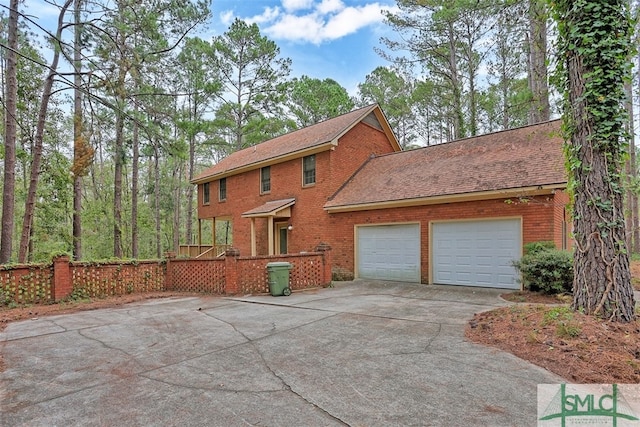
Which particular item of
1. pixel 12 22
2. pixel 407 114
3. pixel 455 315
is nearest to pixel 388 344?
pixel 455 315

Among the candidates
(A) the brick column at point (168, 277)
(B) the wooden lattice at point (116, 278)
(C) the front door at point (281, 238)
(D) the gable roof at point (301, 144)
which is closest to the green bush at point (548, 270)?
(D) the gable roof at point (301, 144)

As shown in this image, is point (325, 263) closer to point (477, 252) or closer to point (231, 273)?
point (231, 273)

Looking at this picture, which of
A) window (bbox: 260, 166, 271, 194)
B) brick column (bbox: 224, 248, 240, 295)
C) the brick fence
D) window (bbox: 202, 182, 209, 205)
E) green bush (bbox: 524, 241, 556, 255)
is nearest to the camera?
the brick fence

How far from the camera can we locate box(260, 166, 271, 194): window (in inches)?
642

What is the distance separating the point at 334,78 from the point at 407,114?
619cm

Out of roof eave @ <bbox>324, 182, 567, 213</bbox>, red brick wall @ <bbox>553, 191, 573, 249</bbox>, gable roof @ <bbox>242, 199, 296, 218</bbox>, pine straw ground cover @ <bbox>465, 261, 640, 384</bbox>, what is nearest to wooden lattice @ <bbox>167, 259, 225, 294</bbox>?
gable roof @ <bbox>242, 199, 296, 218</bbox>

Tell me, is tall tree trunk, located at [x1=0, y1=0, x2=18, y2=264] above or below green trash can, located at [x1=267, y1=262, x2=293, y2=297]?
above

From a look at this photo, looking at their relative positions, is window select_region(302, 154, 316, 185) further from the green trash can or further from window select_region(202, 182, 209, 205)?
window select_region(202, 182, 209, 205)

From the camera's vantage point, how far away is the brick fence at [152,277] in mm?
8234

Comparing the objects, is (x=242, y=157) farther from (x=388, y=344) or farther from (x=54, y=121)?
(x=388, y=344)

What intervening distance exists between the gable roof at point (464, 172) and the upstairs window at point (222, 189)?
789cm

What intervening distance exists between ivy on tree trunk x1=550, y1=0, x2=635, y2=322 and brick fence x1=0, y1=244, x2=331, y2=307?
6970 mm

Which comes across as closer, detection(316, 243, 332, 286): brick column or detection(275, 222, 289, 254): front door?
detection(316, 243, 332, 286): brick column

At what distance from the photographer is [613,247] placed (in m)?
4.76
